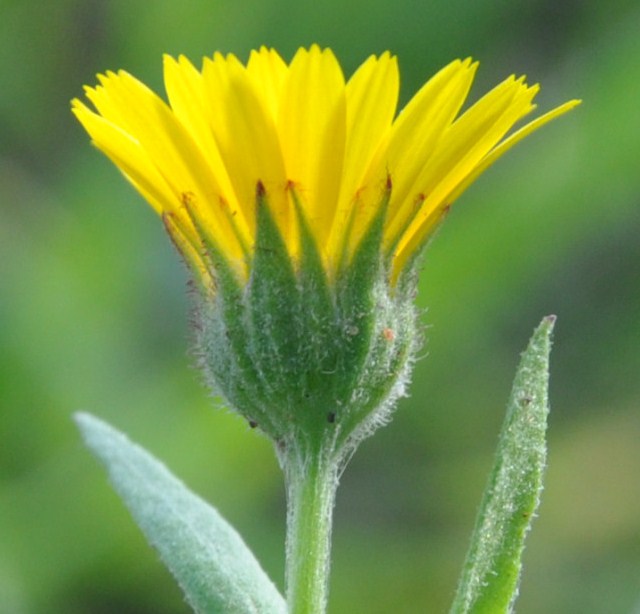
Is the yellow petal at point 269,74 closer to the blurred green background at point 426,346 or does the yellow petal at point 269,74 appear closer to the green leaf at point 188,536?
the green leaf at point 188,536

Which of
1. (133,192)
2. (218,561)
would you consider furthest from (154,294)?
(218,561)

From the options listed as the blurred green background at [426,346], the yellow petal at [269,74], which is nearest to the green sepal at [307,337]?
the yellow petal at [269,74]

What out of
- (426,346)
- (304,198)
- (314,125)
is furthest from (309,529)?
(426,346)

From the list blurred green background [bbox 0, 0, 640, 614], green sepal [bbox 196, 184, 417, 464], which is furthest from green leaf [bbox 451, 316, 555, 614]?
blurred green background [bbox 0, 0, 640, 614]

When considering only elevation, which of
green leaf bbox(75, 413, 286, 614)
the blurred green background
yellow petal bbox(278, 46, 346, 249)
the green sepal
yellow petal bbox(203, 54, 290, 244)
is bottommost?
green leaf bbox(75, 413, 286, 614)

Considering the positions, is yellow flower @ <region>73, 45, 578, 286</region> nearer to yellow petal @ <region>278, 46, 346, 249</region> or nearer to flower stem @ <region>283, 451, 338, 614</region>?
yellow petal @ <region>278, 46, 346, 249</region>

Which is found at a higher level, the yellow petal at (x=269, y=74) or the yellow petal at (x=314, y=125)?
the yellow petal at (x=269, y=74)

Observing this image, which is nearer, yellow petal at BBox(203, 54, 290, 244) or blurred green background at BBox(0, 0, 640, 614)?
yellow petal at BBox(203, 54, 290, 244)
